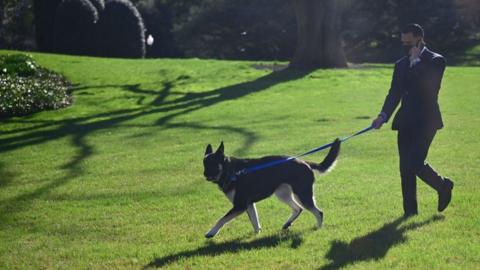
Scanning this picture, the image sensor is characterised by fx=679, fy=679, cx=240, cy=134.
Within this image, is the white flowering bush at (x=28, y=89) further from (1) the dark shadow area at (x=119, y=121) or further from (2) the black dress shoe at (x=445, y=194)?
(2) the black dress shoe at (x=445, y=194)

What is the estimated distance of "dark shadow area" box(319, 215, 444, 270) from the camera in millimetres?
6297

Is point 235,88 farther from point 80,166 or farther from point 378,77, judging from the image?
point 80,166

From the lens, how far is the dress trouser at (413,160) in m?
7.41

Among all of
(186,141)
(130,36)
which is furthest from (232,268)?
(130,36)

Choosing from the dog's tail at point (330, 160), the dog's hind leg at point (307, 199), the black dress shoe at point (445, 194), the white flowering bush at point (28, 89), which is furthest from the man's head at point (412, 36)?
the white flowering bush at point (28, 89)

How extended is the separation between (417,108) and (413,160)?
57 cm

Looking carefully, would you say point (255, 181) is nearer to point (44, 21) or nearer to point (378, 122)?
point (378, 122)

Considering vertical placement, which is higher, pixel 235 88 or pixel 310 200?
pixel 310 200

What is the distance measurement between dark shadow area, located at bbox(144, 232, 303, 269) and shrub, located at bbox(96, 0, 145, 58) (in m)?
29.9

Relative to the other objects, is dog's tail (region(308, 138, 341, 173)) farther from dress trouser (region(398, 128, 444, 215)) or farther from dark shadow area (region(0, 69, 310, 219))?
dark shadow area (region(0, 69, 310, 219))

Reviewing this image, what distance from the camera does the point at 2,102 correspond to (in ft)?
61.0

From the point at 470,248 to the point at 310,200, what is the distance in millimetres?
1758

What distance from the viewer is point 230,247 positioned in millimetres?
6980

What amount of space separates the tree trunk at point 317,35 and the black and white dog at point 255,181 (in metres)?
19.3
